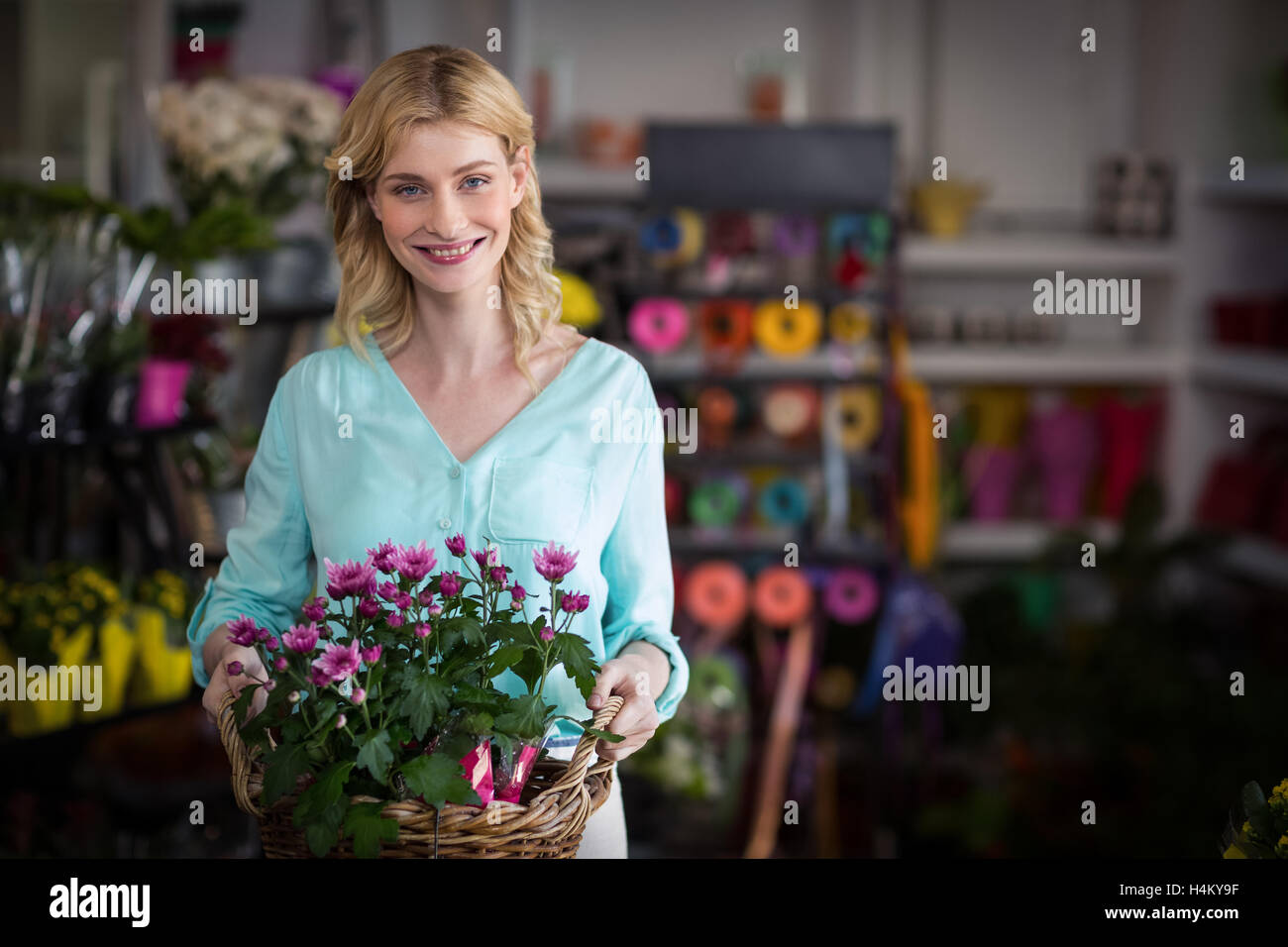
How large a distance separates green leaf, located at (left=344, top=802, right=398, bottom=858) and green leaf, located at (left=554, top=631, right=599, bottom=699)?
19 cm

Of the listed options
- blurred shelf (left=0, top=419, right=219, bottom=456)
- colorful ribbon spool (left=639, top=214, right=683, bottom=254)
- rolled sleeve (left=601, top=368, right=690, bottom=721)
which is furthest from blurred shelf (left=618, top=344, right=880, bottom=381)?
rolled sleeve (left=601, top=368, right=690, bottom=721)

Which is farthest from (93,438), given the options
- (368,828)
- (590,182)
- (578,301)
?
(590,182)

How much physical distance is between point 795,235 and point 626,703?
115 inches

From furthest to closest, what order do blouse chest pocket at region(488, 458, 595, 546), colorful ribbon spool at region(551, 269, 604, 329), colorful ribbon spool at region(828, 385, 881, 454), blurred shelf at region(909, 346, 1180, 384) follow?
blurred shelf at region(909, 346, 1180, 384)
colorful ribbon spool at region(828, 385, 881, 454)
colorful ribbon spool at region(551, 269, 604, 329)
blouse chest pocket at region(488, 458, 595, 546)

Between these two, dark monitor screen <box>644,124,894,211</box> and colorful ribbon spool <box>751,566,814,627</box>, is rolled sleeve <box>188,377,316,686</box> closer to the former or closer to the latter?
colorful ribbon spool <box>751,566,814,627</box>

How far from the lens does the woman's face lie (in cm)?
114

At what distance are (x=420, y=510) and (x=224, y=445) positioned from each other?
1.46m

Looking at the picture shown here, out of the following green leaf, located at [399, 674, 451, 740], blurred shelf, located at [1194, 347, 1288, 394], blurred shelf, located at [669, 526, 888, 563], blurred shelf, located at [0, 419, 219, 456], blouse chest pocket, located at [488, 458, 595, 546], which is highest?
blurred shelf, located at [1194, 347, 1288, 394]

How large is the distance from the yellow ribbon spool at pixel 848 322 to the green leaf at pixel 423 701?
2.98m

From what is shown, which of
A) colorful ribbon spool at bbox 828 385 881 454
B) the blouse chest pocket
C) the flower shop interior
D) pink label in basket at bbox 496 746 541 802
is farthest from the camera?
colorful ribbon spool at bbox 828 385 881 454

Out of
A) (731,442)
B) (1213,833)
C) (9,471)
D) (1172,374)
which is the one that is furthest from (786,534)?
(9,471)

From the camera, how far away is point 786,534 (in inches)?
153
